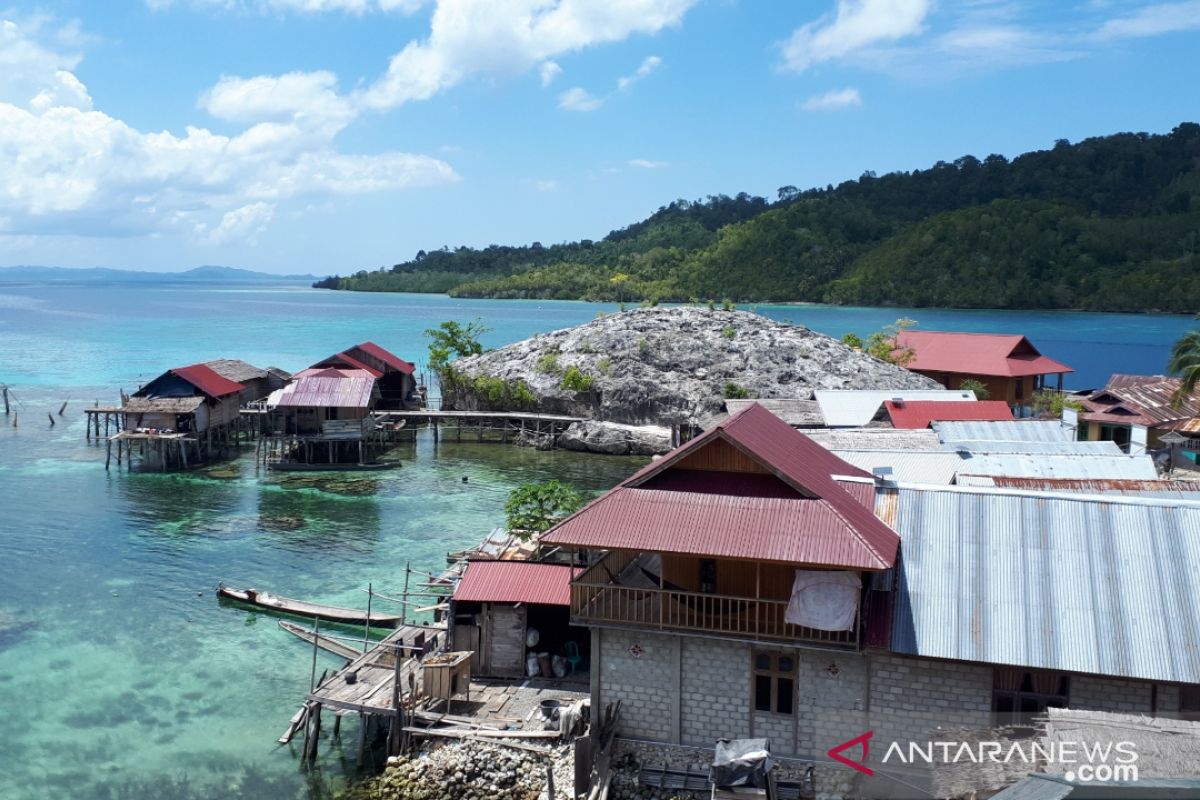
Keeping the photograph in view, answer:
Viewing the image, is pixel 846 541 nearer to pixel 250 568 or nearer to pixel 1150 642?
pixel 1150 642

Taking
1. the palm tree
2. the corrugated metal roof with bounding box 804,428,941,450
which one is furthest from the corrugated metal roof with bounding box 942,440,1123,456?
the palm tree

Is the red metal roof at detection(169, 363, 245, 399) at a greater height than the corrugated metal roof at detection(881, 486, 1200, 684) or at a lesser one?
greater

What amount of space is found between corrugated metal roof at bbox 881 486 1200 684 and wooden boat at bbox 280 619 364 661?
13.8 m

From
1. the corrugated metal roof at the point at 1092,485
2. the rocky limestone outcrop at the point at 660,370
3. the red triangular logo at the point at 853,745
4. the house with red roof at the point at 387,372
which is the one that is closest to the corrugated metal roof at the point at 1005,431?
the corrugated metal roof at the point at 1092,485

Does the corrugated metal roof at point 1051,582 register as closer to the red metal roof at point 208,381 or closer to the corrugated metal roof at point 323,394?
the corrugated metal roof at point 323,394

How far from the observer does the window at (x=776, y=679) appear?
57.0 feet

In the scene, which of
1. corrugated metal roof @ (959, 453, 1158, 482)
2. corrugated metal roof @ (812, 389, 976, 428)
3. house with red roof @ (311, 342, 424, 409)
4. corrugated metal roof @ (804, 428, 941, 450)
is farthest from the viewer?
house with red roof @ (311, 342, 424, 409)

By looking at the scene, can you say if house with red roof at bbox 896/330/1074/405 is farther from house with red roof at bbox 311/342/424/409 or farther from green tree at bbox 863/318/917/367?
house with red roof at bbox 311/342/424/409

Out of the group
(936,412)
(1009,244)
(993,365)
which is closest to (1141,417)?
(936,412)

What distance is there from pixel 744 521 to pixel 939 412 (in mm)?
24067

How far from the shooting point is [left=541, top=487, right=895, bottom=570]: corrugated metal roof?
16406 mm

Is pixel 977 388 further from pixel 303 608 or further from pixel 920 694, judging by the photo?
pixel 920 694

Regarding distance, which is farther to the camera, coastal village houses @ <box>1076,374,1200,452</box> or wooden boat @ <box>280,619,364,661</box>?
coastal village houses @ <box>1076,374,1200,452</box>

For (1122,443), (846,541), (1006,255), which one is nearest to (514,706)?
(846,541)
